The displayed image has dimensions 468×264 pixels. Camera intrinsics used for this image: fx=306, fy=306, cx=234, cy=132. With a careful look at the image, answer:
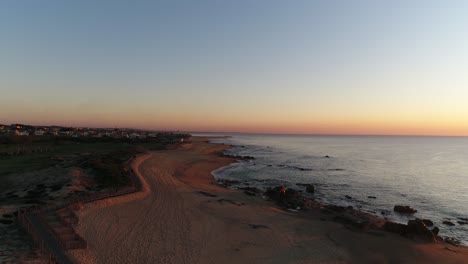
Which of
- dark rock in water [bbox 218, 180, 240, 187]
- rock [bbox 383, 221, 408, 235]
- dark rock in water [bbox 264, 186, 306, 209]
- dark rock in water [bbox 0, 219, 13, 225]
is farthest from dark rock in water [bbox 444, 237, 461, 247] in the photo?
dark rock in water [bbox 0, 219, 13, 225]

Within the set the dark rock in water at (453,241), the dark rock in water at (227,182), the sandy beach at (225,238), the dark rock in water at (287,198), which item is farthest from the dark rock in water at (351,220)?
the dark rock in water at (227,182)

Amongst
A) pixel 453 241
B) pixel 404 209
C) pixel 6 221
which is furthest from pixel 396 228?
pixel 6 221

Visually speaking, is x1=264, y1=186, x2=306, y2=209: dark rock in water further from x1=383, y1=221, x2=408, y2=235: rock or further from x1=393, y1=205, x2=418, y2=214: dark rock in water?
x1=393, y1=205, x2=418, y2=214: dark rock in water

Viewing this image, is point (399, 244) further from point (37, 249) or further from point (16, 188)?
point (16, 188)

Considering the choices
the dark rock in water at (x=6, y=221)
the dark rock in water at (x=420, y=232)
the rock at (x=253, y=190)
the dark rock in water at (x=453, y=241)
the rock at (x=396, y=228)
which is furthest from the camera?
the rock at (x=253, y=190)

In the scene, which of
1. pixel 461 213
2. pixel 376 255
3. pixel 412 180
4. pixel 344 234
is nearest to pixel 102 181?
pixel 344 234

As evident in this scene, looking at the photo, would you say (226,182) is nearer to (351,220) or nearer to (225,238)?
(351,220)

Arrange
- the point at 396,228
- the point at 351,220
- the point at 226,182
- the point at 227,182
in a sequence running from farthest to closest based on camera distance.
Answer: the point at 227,182, the point at 226,182, the point at 351,220, the point at 396,228

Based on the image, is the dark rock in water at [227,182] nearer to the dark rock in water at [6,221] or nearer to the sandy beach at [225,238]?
the sandy beach at [225,238]
